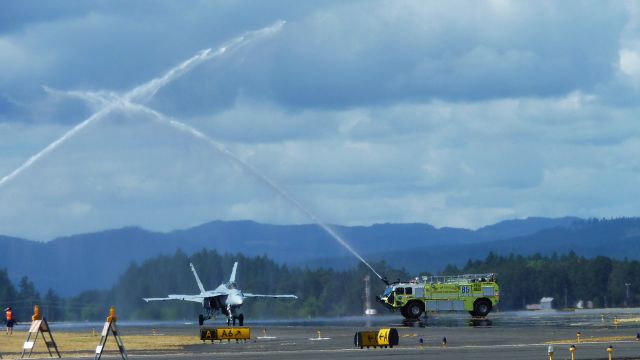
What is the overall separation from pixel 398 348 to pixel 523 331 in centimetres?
1855

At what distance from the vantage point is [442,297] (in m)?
120

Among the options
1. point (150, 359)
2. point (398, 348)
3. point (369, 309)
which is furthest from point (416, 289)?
point (150, 359)

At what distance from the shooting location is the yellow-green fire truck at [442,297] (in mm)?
120125

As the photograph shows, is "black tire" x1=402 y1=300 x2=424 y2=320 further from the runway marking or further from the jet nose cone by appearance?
the runway marking

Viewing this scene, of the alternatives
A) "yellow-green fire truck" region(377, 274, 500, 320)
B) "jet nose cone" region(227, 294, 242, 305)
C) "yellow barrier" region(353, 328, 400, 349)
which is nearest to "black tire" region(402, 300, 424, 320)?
"yellow-green fire truck" region(377, 274, 500, 320)

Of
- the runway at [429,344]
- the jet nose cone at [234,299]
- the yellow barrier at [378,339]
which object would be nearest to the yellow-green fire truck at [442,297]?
the jet nose cone at [234,299]

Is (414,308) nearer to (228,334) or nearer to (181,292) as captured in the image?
(228,334)

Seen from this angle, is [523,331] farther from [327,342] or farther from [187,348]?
[187,348]

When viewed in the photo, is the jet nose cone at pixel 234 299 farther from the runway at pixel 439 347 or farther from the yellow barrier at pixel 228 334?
the yellow barrier at pixel 228 334

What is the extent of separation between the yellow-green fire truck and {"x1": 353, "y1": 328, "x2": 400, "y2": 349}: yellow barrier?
44324 millimetres

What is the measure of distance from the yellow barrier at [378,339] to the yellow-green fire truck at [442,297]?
44324 millimetres

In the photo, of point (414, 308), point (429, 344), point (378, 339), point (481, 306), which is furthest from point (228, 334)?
point (481, 306)

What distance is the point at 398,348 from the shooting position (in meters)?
73.6

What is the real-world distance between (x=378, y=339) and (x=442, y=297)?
4483 cm
